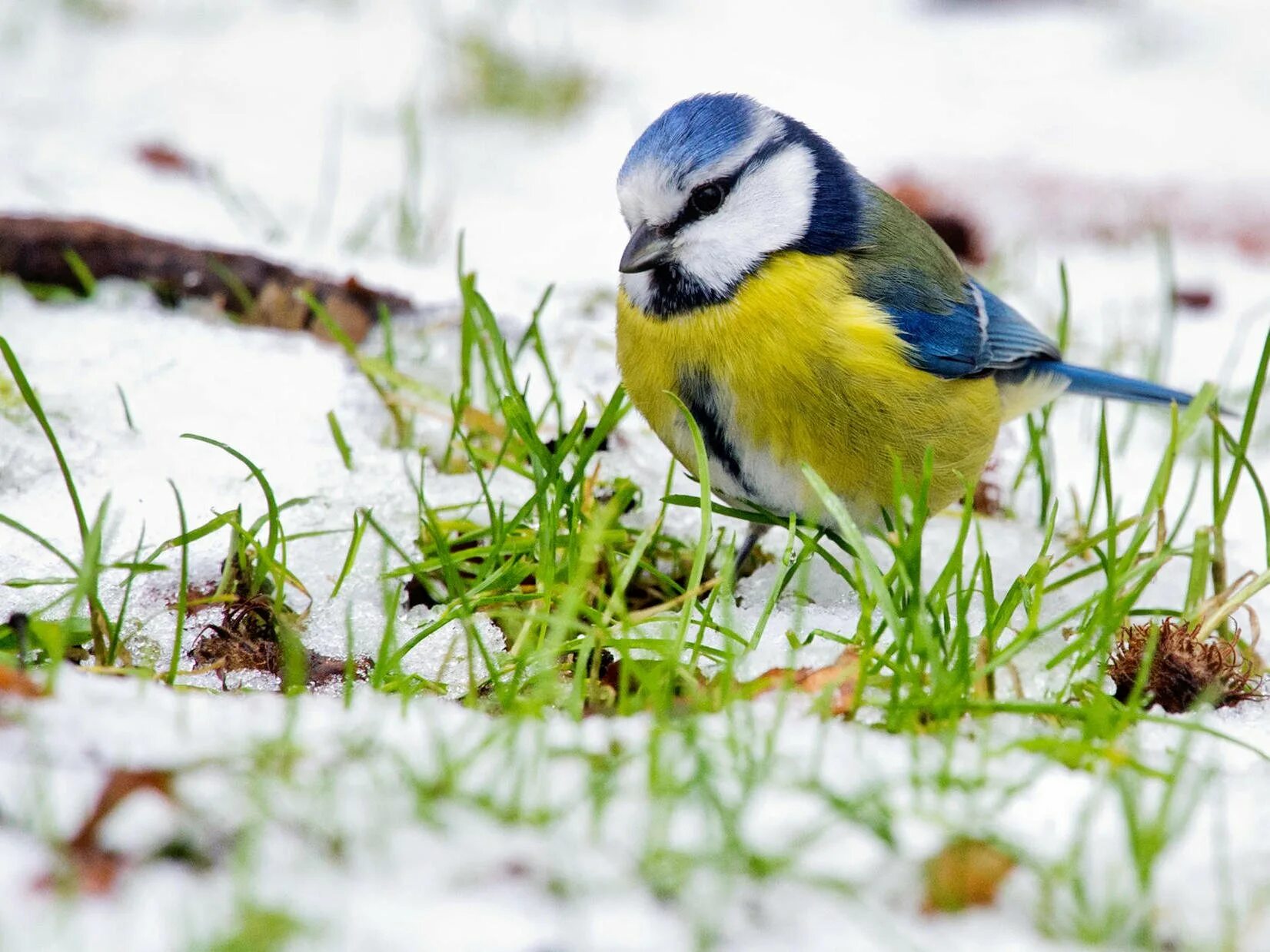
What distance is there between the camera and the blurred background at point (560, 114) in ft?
13.6

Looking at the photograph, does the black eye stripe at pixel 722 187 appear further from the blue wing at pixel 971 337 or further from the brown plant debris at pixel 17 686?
the brown plant debris at pixel 17 686

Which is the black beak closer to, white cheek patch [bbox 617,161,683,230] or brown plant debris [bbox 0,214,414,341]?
white cheek patch [bbox 617,161,683,230]

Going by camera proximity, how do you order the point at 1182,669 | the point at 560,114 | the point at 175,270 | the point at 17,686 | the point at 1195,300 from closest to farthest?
the point at 17,686 → the point at 1182,669 → the point at 175,270 → the point at 1195,300 → the point at 560,114

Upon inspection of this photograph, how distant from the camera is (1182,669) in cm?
203

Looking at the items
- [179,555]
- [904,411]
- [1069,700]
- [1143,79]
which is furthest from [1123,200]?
[179,555]

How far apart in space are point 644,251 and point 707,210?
0.15 m

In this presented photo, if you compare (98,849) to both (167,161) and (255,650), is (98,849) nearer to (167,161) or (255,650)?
(255,650)

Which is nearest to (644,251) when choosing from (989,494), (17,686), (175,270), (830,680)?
(830,680)

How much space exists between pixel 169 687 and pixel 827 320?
47.3 inches

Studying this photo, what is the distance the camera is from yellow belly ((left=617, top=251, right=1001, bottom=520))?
226cm

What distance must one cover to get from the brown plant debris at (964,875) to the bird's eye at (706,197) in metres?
1.35

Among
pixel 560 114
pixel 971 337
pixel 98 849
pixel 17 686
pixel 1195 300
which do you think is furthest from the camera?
pixel 560 114

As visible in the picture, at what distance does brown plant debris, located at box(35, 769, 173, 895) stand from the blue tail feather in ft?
7.49

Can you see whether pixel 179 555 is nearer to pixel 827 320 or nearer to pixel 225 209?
pixel 827 320
